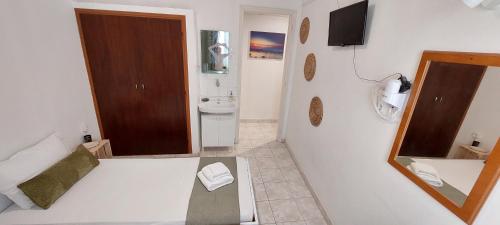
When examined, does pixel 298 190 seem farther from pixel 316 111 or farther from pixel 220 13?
pixel 220 13

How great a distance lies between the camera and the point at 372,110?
1453 mm

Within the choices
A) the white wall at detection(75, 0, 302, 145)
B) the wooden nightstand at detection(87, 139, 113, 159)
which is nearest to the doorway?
the white wall at detection(75, 0, 302, 145)

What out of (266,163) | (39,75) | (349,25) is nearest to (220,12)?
(349,25)

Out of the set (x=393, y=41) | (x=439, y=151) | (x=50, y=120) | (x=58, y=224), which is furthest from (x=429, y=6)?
(x=50, y=120)

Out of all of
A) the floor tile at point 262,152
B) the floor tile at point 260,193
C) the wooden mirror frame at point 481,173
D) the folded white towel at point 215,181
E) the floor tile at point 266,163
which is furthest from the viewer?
the floor tile at point 262,152

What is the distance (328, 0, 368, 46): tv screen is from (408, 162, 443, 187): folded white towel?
919 mm

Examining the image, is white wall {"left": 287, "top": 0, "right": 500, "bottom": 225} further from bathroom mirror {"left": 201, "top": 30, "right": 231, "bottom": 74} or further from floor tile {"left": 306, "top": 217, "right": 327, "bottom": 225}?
bathroom mirror {"left": 201, "top": 30, "right": 231, "bottom": 74}

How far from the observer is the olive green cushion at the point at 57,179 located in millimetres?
1421

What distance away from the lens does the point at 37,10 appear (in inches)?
72.1

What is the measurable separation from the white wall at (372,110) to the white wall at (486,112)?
0.13 m

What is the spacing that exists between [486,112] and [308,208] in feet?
5.91

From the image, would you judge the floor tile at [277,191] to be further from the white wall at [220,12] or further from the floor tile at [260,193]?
the white wall at [220,12]

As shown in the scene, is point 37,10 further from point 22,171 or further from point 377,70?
point 377,70

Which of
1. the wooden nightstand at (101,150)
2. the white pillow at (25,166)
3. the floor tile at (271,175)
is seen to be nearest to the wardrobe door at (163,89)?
the wooden nightstand at (101,150)
